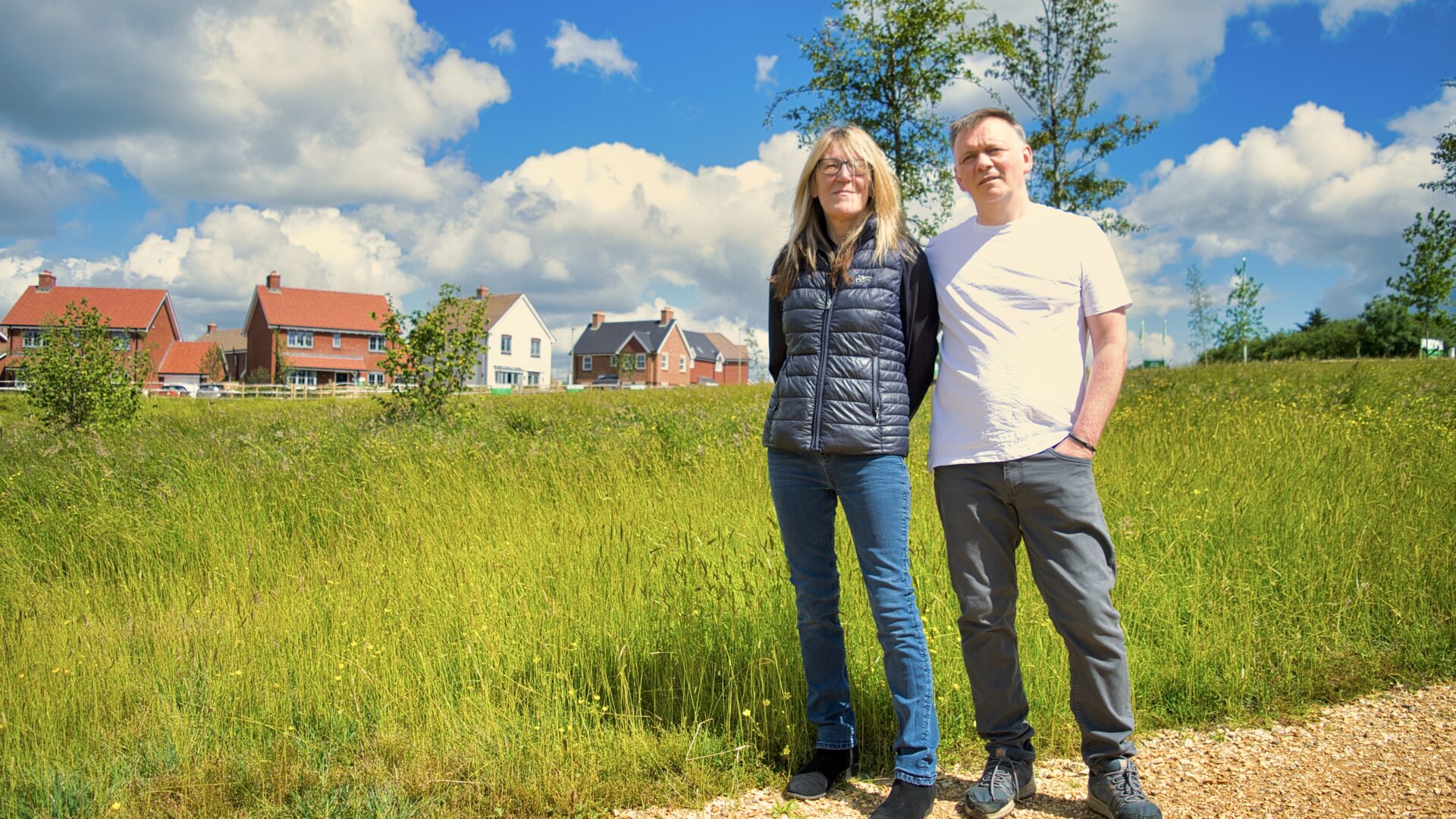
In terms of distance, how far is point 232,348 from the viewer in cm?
7512

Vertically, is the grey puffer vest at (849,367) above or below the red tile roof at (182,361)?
below

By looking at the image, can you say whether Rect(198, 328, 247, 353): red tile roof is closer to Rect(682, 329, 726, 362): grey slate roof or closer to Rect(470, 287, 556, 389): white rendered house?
Rect(470, 287, 556, 389): white rendered house

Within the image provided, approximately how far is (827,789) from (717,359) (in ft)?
278

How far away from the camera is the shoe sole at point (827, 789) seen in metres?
3.02

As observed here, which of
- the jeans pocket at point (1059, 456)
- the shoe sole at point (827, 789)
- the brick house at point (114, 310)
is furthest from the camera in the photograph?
the brick house at point (114, 310)

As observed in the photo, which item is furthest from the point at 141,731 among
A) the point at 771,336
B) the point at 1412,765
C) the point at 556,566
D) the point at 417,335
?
the point at 417,335

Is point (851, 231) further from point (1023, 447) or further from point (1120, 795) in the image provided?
point (1120, 795)

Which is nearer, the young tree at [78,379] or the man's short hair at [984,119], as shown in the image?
the man's short hair at [984,119]

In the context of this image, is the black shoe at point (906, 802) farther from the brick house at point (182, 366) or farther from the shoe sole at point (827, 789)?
the brick house at point (182, 366)

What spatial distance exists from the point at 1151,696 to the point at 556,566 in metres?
2.99

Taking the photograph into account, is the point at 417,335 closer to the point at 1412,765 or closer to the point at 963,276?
the point at 963,276

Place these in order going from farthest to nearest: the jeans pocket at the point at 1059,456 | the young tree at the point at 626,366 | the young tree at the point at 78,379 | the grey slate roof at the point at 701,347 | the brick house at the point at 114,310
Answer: the grey slate roof at the point at 701,347, the young tree at the point at 626,366, the brick house at the point at 114,310, the young tree at the point at 78,379, the jeans pocket at the point at 1059,456

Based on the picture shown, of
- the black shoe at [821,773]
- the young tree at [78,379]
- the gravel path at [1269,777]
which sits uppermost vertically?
the young tree at [78,379]

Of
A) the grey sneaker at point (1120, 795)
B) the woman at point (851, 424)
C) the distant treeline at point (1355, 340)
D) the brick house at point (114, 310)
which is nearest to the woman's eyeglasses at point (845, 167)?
the woman at point (851, 424)
